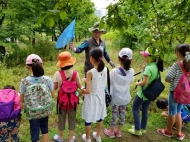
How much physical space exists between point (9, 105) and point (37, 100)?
348 millimetres

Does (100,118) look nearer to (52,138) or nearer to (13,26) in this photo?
(52,138)

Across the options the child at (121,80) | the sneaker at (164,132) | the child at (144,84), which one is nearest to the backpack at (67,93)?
the child at (121,80)

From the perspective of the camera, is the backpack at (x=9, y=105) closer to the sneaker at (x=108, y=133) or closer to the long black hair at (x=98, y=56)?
the long black hair at (x=98, y=56)

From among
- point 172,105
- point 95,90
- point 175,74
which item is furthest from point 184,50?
point 95,90

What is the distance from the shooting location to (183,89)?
335cm

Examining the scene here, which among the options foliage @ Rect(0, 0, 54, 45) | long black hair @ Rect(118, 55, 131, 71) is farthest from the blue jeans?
foliage @ Rect(0, 0, 54, 45)

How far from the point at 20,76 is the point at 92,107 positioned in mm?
4671

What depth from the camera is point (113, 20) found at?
5.78 feet

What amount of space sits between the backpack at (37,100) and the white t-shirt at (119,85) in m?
1.08

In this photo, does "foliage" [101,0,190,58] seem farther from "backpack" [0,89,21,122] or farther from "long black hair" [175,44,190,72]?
"backpack" [0,89,21,122]

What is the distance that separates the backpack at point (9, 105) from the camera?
2.70 metres

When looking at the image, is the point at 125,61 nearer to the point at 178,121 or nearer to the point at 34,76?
the point at 34,76

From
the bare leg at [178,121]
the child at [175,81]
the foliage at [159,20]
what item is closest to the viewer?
the foliage at [159,20]

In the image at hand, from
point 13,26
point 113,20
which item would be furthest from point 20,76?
point 113,20
